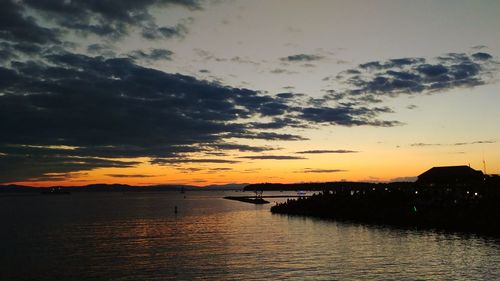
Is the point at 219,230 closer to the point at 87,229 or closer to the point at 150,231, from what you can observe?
the point at 150,231

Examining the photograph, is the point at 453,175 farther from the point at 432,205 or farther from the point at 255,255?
the point at 255,255

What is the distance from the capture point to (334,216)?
382 ft

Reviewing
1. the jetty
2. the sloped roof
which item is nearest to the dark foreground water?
the jetty

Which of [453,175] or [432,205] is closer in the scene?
[432,205]

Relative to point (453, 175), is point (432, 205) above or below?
below

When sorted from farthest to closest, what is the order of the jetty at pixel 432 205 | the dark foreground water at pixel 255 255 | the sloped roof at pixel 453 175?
the sloped roof at pixel 453 175 → the jetty at pixel 432 205 → the dark foreground water at pixel 255 255

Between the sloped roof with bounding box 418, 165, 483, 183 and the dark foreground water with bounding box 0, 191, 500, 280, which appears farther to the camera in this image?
the sloped roof with bounding box 418, 165, 483, 183

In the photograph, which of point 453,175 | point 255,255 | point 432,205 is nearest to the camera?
point 255,255

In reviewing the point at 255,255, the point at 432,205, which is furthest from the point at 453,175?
the point at 255,255

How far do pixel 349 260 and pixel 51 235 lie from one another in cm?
5654

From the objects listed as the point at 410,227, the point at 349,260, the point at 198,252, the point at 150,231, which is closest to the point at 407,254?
the point at 349,260

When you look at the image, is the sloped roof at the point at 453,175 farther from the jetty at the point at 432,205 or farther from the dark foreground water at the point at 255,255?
the dark foreground water at the point at 255,255

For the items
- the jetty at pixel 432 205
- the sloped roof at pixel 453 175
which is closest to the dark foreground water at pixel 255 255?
the jetty at pixel 432 205

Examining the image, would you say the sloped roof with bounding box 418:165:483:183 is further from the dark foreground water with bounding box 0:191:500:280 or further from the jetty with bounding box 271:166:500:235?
the dark foreground water with bounding box 0:191:500:280
